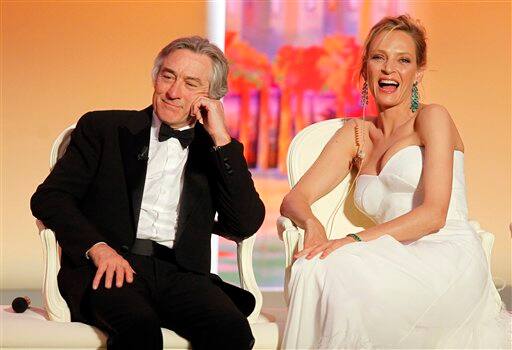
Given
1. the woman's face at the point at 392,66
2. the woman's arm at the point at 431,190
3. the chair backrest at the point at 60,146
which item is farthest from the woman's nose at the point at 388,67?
the chair backrest at the point at 60,146

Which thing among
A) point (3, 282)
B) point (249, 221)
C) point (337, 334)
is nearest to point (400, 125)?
point (249, 221)

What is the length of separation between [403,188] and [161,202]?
3.24 feet

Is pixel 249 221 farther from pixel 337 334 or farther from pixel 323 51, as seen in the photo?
pixel 323 51

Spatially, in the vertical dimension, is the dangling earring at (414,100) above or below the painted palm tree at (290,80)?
Result: above

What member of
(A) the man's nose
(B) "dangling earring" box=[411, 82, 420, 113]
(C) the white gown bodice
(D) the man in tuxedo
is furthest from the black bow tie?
(B) "dangling earring" box=[411, 82, 420, 113]

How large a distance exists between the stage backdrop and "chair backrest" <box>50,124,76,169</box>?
342cm

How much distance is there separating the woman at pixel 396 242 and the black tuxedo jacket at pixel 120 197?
0.34 meters

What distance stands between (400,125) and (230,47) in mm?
3701

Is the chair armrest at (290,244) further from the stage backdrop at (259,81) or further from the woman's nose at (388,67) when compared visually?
the stage backdrop at (259,81)

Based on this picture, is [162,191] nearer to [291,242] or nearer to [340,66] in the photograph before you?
[291,242]

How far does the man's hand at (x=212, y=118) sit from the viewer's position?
3.54 metres

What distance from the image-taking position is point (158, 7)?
23.9ft

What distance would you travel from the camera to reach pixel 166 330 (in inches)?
131

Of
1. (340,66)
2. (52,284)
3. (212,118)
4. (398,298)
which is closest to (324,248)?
(398,298)
